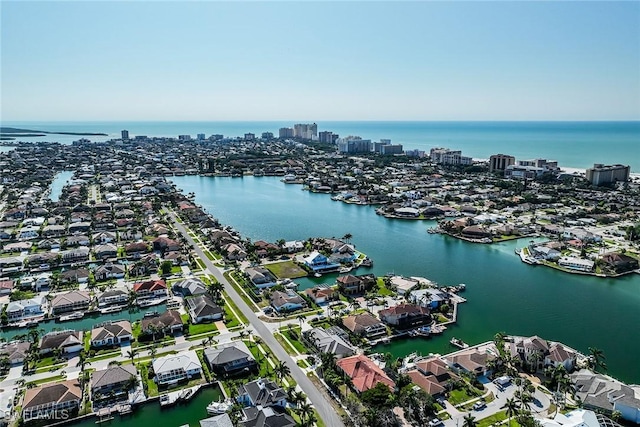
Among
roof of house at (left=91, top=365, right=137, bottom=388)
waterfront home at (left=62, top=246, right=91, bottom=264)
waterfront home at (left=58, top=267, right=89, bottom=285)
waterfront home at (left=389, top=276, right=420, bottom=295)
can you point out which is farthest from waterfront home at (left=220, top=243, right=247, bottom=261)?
roof of house at (left=91, top=365, right=137, bottom=388)

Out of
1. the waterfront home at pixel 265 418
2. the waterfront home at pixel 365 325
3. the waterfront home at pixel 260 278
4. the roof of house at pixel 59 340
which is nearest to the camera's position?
the waterfront home at pixel 265 418

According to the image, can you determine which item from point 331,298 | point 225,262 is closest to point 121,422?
point 331,298

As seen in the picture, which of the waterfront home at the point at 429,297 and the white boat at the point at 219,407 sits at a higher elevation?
the waterfront home at the point at 429,297

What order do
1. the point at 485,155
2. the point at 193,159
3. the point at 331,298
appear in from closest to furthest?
the point at 331,298, the point at 193,159, the point at 485,155

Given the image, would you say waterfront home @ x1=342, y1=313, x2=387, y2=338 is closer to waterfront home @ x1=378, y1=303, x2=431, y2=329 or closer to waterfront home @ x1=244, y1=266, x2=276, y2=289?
waterfront home @ x1=378, y1=303, x2=431, y2=329

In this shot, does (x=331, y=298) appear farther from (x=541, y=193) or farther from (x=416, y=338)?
(x=541, y=193)

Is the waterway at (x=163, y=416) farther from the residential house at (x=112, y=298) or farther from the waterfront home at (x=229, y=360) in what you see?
the residential house at (x=112, y=298)

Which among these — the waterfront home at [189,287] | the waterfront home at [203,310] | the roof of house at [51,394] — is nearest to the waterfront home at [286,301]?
the waterfront home at [203,310]
